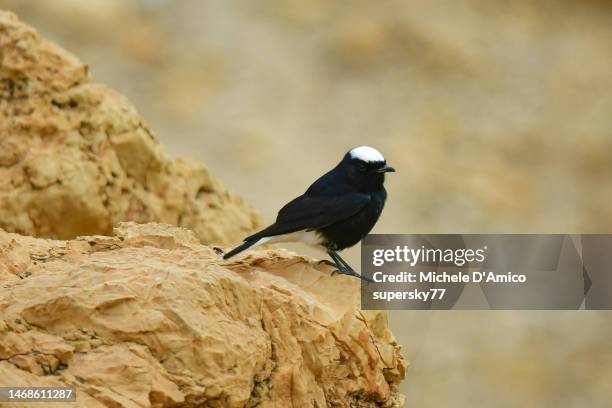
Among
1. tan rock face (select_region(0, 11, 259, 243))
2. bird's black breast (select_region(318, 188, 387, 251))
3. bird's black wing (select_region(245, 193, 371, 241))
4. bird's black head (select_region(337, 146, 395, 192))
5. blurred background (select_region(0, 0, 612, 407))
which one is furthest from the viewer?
blurred background (select_region(0, 0, 612, 407))

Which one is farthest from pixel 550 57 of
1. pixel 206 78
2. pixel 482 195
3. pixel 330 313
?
pixel 330 313

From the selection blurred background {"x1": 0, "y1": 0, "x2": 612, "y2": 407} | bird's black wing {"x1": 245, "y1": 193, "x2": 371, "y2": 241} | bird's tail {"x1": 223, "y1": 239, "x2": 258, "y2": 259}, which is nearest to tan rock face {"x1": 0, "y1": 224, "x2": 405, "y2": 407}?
bird's tail {"x1": 223, "y1": 239, "x2": 258, "y2": 259}

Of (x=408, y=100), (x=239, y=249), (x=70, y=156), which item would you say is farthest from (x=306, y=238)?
(x=408, y=100)

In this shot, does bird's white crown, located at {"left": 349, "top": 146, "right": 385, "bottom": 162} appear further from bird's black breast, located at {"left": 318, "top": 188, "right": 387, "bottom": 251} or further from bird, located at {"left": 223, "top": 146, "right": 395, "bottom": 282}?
bird's black breast, located at {"left": 318, "top": 188, "right": 387, "bottom": 251}

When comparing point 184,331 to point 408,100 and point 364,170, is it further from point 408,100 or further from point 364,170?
point 408,100

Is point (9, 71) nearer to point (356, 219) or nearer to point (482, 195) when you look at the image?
point (356, 219)

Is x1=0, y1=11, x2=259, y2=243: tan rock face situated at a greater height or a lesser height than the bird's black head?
greater
